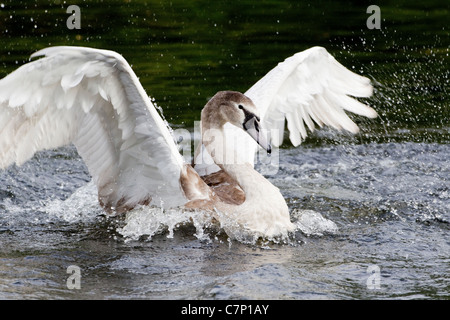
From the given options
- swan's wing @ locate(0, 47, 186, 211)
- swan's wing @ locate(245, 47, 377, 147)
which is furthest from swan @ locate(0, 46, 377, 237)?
swan's wing @ locate(245, 47, 377, 147)

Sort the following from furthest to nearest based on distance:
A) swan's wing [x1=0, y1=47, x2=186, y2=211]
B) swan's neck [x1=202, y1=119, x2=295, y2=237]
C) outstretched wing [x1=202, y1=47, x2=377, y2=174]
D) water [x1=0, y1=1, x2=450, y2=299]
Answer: outstretched wing [x1=202, y1=47, x2=377, y2=174] → swan's neck [x1=202, y1=119, x2=295, y2=237] → swan's wing [x1=0, y1=47, x2=186, y2=211] → water [x1=0, y1=1, x2=450, y2=299]

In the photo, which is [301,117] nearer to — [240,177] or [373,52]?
[240,177]

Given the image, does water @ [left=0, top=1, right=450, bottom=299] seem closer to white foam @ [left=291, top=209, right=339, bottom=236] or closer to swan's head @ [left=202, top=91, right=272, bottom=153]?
white foam @ [left=291, top=209, right=339, bottom=236]

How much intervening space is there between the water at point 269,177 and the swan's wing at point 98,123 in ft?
0.88

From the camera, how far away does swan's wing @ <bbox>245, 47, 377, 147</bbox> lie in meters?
7.80

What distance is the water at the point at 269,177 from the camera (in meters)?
5.45

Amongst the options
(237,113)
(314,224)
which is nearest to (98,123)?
(237,113)

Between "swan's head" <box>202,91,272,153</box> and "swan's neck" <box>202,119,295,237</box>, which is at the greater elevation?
"swan's head" <box>202,91,272,153</box>

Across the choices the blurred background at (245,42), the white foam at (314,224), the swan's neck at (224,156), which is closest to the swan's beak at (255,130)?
the swan's neck at (224,156)

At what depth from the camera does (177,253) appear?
19.9 ft

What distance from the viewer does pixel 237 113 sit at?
6668 millimetres

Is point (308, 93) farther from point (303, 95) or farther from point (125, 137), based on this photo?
point (125, 137)

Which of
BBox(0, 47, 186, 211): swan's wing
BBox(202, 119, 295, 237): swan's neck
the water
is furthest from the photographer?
BBox(202, 119, 295, 237): swan's neck

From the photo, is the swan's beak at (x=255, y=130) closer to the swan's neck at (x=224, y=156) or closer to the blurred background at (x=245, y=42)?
the swan's neck at (x=224, y=156)
